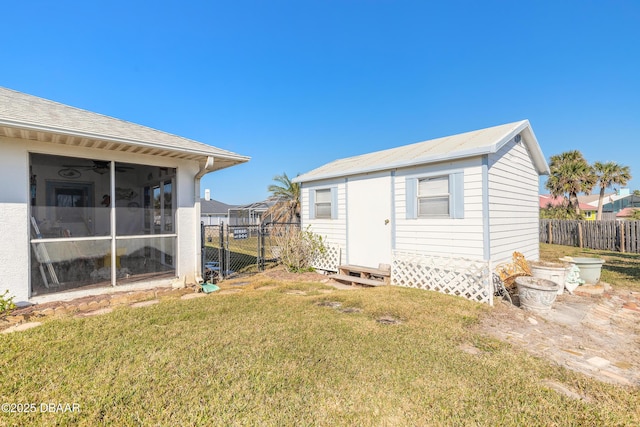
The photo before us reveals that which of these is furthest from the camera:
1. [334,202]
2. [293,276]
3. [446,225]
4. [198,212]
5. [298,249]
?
[334,202]

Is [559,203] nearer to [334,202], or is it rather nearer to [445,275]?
[334,202]

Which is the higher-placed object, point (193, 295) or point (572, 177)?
point (572, 177)

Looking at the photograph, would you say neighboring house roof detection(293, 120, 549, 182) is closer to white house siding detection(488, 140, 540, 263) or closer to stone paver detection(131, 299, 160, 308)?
white house siding detection(488, 140, 540, 263)

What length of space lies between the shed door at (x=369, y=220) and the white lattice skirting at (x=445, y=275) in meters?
0.67

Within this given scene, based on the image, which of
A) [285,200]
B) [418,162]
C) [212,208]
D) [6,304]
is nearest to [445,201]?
[418,162]

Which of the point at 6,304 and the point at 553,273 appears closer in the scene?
the point at 6,304

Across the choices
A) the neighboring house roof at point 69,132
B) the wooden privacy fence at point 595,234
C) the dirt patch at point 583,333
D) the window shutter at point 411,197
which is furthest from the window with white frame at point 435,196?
the wooden privacy fence at point 595,234

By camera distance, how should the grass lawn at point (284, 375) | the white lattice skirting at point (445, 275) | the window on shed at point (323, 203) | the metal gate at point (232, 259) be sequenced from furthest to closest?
the window on shed at point (323, 203) < the metal gate at point (232, 259) < the white lattice skirting at point (445, 275) < the grass lawn at point (284, 375)

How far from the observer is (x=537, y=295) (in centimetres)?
489

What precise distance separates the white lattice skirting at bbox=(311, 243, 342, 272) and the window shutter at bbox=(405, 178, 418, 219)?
2522 millimetres

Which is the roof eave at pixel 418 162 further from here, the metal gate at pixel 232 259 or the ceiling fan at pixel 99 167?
the ceiling fan at pixel 99 167

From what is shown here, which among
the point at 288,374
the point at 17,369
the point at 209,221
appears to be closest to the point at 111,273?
the point at 17,369

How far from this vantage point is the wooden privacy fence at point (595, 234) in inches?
470

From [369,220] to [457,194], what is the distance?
2336 millimetres
